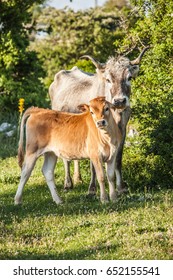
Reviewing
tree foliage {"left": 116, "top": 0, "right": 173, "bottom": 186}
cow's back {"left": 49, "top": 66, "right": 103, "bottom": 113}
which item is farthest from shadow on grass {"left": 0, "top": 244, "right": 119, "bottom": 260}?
cow's back {"left": 49, "top": 66, "right": 103, "bottom": 113}

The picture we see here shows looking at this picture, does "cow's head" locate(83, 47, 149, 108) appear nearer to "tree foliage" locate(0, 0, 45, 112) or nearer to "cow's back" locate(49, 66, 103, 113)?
"cow's back" locate(49, 66, 103, 113)

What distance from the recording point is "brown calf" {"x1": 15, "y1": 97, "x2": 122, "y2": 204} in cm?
1219

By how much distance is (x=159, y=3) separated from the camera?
15.4 m

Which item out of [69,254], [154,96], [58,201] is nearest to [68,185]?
[58,201]

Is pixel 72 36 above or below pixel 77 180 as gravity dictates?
above

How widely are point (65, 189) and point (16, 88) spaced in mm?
10747

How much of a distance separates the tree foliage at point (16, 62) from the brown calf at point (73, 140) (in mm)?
11702

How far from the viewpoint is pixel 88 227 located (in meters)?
10.7

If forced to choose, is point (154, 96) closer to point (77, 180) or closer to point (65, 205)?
point (77, 180)

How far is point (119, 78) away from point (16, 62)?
11606 mm

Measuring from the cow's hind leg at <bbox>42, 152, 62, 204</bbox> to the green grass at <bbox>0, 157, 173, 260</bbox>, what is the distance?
0.15m

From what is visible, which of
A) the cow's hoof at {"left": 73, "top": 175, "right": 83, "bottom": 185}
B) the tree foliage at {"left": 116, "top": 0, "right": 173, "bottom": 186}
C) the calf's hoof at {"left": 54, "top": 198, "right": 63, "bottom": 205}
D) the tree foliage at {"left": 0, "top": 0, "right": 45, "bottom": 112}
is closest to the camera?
the calf's hoof at {"left": 54, "top": 198, "right": 63, "bottom": 205}
